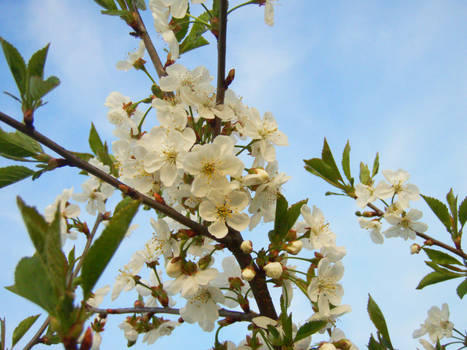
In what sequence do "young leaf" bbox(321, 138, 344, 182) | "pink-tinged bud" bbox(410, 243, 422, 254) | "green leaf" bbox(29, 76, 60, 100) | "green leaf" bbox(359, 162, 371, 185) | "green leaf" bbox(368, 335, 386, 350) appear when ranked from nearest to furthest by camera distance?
"green leaf" bbox(29, 76, 60, 100) < "green leaf" bbox(368, 335, 386, 350) < "young leaf" bbox(321, 138, 344, 182) < "green leaf" bbox(359, 162, 371, 185) < "pink-tinged bud" bbox(410, 243, 422, 254)

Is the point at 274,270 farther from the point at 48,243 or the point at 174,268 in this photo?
the point at 48,243

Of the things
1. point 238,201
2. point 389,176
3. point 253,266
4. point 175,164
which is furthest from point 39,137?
point 389,176

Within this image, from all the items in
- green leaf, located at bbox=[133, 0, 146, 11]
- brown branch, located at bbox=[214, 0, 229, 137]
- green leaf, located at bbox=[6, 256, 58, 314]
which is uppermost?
green leaf, located at bbox=[133, 0, 146, 11]

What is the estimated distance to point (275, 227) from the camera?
158 cm

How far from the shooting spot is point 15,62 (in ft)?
3.87

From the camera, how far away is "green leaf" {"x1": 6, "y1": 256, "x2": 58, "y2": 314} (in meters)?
0.83

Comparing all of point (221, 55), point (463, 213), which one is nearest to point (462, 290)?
point (463, 213)

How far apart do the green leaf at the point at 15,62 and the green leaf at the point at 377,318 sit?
155 cm

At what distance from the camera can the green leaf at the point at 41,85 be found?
3.65 feet

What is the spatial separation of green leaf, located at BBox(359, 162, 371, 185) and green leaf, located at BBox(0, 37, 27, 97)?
2087 millimetres

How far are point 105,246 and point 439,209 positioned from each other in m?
2.12

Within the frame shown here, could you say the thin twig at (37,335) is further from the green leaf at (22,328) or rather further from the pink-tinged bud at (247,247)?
the pink-tinged bud at (247,247)

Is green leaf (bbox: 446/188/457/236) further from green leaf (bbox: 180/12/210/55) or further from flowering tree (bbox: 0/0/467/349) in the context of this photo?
green leaf (bbox: 180/12/210/55)

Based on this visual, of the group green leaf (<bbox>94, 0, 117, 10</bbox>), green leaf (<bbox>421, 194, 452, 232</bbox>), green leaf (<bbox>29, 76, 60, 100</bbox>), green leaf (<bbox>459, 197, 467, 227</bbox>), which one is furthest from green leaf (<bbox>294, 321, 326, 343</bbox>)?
green leaf (<bbox>94, 0, 117, 10</bbox>)
